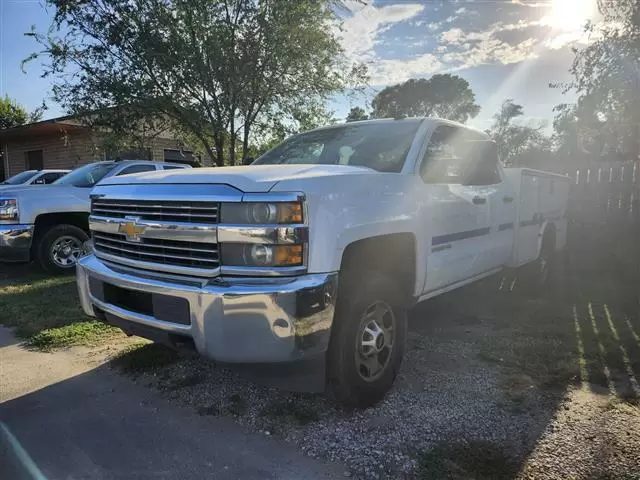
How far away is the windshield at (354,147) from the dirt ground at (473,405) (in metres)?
1.66

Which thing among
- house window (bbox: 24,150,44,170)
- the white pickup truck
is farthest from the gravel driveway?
house window (bbox: 24,150,44,170)

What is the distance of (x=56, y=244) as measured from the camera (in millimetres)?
7367

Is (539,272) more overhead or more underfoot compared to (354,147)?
more underfoot

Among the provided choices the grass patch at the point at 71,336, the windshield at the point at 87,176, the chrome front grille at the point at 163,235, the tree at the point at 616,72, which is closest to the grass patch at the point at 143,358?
the grass patch at the point at 71,336

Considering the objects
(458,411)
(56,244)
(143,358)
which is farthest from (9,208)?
(458,411)

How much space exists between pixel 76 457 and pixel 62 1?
10.0 m

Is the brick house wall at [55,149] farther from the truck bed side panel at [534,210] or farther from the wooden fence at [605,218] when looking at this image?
the truck bed side panel at [534,210]

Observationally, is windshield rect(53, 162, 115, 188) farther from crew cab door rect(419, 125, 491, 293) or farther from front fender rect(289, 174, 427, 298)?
front fender rect(289, 174, 427, 298)

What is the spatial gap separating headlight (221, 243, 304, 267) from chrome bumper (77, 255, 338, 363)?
0.28 feet

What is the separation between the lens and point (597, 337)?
15.2ft

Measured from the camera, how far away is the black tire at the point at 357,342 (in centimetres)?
290

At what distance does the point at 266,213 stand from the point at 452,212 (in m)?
1.94

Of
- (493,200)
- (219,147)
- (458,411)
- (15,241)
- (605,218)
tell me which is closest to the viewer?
(458,411)

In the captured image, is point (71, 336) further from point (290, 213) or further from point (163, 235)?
point (290, 213)
